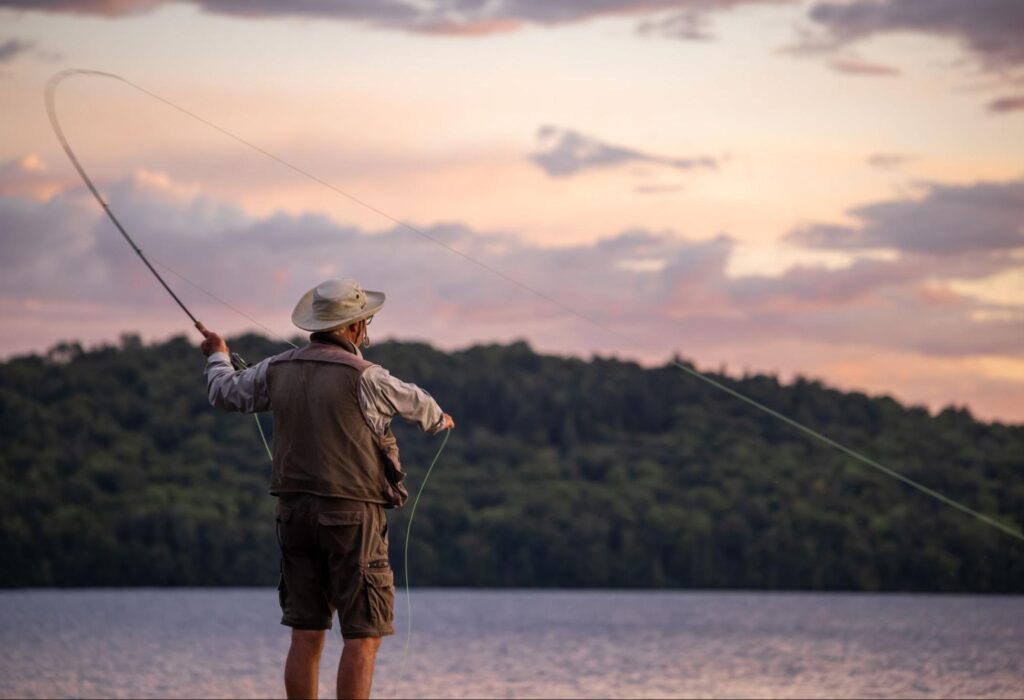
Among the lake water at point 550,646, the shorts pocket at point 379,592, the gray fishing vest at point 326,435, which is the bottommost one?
the lake water at point 550,646

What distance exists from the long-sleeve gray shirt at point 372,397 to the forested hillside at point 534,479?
92118 millimetres

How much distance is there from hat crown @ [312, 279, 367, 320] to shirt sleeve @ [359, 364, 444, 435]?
12.5 inches

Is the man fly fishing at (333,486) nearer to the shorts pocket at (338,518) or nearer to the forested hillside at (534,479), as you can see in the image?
the shorts pocket at (338,518)

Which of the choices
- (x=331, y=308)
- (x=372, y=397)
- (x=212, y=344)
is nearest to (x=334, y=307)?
(x=331, y=308)

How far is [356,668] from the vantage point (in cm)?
636

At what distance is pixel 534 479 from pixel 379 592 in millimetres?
111410

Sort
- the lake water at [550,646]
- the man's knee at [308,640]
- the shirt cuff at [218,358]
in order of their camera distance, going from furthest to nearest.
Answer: the lake water at [550,646]
the shirt cuff at [218,358]
the man's knee at [308,640]

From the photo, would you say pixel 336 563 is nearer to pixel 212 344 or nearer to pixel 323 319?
pixel 323 319

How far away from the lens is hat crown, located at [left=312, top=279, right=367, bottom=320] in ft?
21.7

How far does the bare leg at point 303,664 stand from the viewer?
640 cm

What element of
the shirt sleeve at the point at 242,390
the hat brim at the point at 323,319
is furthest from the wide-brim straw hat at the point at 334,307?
the shirt sleeve at the point at 242,390

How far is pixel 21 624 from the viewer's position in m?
77.7

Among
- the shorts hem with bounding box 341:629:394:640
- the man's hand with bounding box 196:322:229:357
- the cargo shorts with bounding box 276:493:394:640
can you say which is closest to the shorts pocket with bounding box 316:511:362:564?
the cargo shorts with bounding box 276:493:394:640

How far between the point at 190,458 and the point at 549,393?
89.0ft
